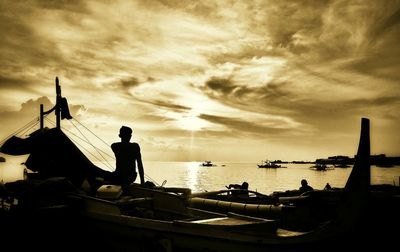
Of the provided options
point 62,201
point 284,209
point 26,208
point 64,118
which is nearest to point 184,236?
point 62,201

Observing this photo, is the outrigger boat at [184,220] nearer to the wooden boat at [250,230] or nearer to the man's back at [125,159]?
the wooden boat at [250,230]

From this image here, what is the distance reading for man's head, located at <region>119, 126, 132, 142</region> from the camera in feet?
32.1

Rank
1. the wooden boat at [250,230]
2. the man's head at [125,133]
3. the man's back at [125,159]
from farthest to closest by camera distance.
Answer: the man's back at [125,159]
the man's head at [125,133]
the wooden boat at [250,230]

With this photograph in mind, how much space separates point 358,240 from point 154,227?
370 centimetres

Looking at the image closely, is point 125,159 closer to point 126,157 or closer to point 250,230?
point 126,157

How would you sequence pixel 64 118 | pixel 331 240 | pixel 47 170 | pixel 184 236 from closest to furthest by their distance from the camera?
pixel 331 240 < pixel 184 236 < pixel 47 170 < pixel 64 118

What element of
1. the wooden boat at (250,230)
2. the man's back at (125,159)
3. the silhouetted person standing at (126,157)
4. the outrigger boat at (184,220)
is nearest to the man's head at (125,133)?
the silhouetted person standing at (126,157)

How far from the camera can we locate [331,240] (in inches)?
203

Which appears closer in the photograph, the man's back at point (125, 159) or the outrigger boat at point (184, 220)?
the outrigger boat at point (184, 220)

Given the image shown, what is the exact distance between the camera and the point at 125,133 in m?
9.80

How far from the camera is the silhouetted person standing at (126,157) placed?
32.4 ft

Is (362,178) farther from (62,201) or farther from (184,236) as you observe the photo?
(62,201)

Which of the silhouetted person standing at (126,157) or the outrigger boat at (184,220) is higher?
the silhouetted person standing at (126,157)

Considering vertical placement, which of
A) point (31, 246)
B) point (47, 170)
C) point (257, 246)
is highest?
point (47, 170)
